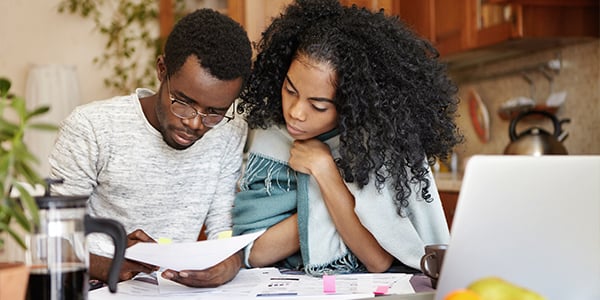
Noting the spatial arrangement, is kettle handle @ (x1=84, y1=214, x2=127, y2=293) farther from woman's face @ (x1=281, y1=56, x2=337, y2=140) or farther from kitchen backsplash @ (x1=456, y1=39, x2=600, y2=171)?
kitchen backsplash @ (x1=456, y1=39, x2=600, y2=171)

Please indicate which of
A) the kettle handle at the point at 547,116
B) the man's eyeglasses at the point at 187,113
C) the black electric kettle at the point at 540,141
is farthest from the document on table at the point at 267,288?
the kettle handle at the point at 547,116

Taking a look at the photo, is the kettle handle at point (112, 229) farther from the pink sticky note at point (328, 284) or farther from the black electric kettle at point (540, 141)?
the black electric kettle at point (540, 141)

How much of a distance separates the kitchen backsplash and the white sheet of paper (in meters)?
1.78

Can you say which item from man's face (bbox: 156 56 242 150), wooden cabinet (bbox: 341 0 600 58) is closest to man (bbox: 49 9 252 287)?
man's face (bbox: 156 56 242 150)

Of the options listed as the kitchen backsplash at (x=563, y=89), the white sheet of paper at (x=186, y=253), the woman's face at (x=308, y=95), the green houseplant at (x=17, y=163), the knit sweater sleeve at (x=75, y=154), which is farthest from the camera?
the kitchen backsplash at (x=563, y=89)

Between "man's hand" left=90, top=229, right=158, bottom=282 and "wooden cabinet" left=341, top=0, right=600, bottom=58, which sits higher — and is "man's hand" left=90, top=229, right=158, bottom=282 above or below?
below

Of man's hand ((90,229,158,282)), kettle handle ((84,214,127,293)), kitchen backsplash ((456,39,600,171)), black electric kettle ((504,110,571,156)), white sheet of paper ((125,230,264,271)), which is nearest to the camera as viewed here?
kettle handle ((84,214,127,293))

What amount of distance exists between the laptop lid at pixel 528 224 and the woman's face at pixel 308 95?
630mm

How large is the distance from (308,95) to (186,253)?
387 millimetres

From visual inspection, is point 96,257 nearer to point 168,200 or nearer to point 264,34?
point 168,200

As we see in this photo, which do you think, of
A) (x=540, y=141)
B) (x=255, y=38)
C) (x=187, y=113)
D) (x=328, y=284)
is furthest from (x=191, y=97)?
(x=255, y=38)

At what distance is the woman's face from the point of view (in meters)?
1.39

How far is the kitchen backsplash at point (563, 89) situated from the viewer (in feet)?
10.1

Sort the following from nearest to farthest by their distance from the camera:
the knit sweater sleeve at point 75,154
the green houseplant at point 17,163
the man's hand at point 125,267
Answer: the green houseplant at point 17,163
the man's hand at point 125,267
the knit sweater sleeve at point 75,154
